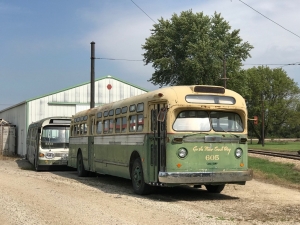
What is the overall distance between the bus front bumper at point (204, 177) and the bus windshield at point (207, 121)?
3.56 feet

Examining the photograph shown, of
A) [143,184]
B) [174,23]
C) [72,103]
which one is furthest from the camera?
[174,23]

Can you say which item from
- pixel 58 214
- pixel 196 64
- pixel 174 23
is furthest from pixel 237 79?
pixel 58 214

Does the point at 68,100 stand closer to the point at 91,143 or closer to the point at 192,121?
the point at 91,143

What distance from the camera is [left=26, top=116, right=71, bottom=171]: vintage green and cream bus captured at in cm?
2211

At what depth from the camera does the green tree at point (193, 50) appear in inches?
1929

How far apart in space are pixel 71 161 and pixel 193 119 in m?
10.6

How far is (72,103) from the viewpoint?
120ft

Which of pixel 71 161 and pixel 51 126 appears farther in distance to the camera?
pixel 51 126

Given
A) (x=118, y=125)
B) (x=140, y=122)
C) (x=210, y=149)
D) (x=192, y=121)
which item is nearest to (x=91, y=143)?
(x=118, y=125)

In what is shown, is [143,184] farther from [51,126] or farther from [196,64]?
[196,64]

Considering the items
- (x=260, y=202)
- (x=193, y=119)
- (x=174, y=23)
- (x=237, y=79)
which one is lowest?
(x=260, y=202)

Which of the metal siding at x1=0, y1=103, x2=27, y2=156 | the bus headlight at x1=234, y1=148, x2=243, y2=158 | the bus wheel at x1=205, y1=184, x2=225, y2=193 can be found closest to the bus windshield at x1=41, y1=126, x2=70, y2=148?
the bus wheel at x1=205, y1=184, x2=225, y2=193

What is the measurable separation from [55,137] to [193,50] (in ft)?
94.5

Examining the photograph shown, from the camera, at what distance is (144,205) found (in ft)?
34.7
